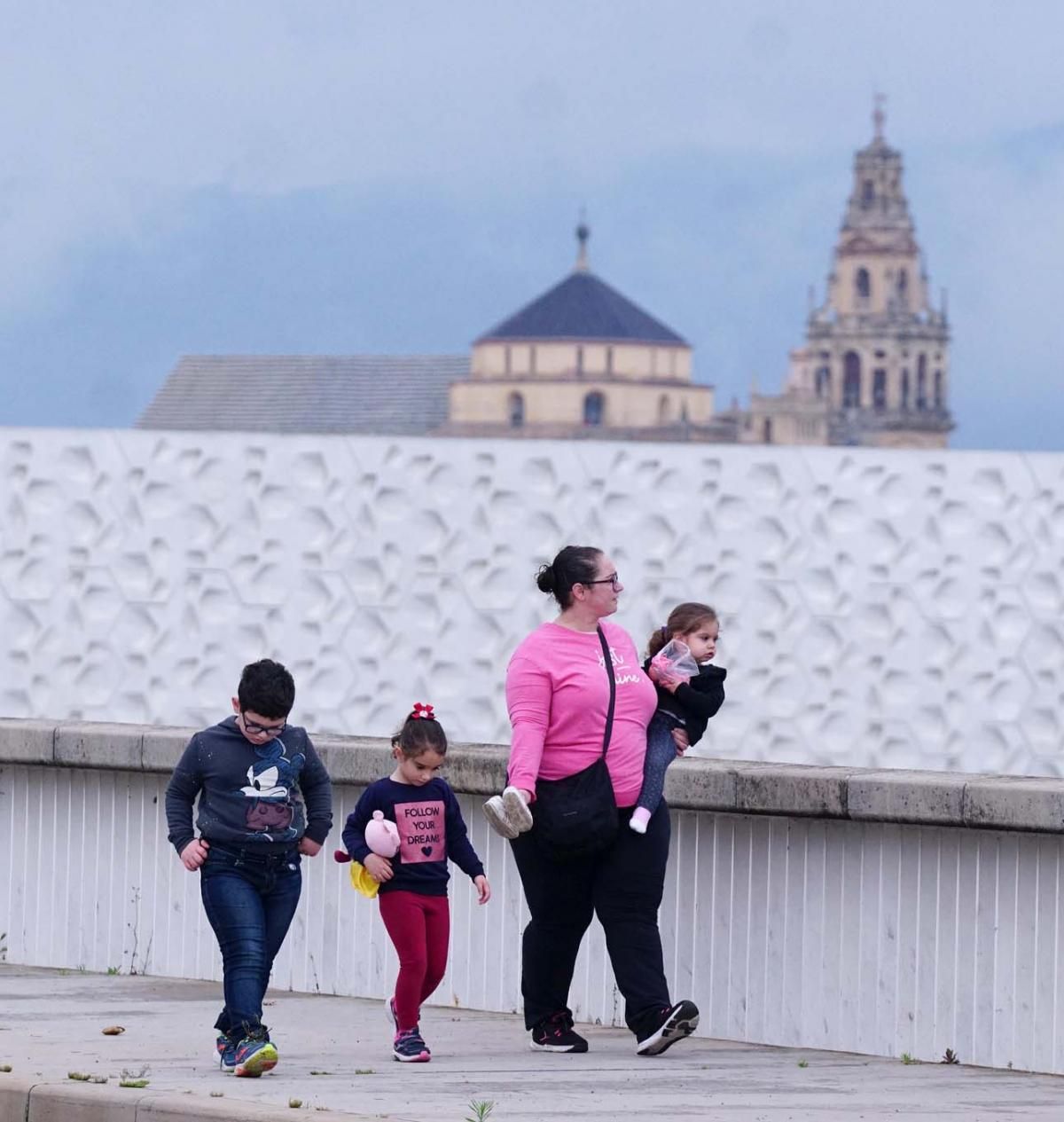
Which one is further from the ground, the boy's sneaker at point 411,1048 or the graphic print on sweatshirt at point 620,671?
the graphic print on sweatshirt at point 620,671

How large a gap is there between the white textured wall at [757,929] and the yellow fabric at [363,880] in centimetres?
93

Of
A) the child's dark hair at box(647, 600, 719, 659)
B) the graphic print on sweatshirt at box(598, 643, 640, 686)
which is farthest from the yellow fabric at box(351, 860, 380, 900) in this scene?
the child's dark hair at box(647, 600, 719, 659)

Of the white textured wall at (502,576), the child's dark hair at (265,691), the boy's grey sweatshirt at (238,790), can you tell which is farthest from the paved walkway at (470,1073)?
the white textured wall at (502,576)

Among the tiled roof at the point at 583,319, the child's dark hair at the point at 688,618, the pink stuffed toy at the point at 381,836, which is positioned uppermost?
the tiled roof at the point at 583,319

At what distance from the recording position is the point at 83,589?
2362 centimetres

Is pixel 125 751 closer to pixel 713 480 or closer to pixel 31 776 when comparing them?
pixel 31 776

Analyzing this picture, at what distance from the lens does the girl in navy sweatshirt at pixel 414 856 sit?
509 centimetres

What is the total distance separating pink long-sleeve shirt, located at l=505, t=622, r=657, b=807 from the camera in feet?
16.5

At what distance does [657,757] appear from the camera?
5.19m

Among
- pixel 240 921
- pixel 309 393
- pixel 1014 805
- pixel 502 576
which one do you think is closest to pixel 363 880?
pixel 240 921

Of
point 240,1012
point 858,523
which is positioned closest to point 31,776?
point 240,1012

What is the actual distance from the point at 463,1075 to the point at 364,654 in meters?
18.2

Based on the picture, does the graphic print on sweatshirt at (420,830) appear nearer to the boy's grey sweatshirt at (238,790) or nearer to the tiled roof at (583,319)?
the boy's grey sweatshirt at (238,790)

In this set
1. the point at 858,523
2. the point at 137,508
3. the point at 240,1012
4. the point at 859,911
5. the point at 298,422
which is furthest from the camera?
the point at 298,422
